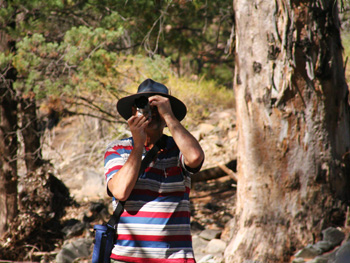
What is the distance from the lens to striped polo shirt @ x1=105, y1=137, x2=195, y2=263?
2428 mm

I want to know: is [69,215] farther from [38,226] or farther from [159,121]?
[159,121]

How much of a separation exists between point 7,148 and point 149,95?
554cm

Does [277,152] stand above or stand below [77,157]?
above

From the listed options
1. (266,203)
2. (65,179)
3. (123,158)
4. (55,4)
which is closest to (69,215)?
(65,179)

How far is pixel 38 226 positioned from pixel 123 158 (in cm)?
519

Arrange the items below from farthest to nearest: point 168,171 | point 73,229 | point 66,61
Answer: point 73,229
point 66,61
point 168,171

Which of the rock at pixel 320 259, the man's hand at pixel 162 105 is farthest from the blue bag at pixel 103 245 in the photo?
the rock at pixel 320 259

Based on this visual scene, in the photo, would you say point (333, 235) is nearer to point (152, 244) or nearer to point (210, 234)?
point (210, 234)

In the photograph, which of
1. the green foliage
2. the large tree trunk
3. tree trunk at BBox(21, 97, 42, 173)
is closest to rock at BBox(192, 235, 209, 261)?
the large tree trunk

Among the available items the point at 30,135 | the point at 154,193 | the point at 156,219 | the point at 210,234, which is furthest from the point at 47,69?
the point at 156,219

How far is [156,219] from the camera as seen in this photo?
8.00 ft

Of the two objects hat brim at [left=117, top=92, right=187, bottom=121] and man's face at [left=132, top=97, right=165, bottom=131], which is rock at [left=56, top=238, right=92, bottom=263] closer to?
hat brim at [left=117, top=92, right=187, bottom=121]

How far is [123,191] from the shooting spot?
2.37 meters

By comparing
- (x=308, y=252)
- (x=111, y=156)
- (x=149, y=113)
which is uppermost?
(x=149, y=113)
